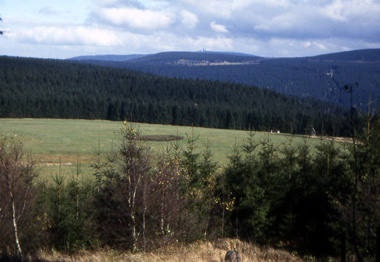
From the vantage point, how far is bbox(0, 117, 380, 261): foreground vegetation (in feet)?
45.8

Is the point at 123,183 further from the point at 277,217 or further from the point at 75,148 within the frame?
the point at 75,148

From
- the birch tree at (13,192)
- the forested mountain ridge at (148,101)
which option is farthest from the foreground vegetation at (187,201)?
the forested mountain ridge at (148,101)

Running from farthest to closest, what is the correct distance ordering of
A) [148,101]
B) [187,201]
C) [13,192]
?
[148,101]
[187,201]
[13,192]

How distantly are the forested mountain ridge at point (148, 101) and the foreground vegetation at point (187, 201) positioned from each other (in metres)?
79.0

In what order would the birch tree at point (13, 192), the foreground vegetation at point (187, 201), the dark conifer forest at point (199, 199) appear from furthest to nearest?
the foreground vegetation at point (187, 201), the dark conifer forest at point (199, 199), the birch tree at point (13, 192)

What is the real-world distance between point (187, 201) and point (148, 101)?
125758mm

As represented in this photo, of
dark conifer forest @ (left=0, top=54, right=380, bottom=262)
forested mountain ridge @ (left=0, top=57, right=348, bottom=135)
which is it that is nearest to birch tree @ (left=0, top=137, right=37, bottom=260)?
dark conifer forest @ (left=0, top=54, right=380, bottom=262)

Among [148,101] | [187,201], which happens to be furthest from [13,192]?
[148,101]

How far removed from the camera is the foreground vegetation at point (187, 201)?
1395 cm

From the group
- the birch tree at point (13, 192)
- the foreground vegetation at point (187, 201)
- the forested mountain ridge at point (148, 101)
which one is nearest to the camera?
the birch tree at point (13, 192)

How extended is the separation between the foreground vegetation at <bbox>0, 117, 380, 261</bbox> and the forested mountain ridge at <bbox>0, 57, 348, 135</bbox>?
78984 millimetres

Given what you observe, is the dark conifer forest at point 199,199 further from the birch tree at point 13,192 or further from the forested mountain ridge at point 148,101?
the forested mountain ridge at point 148,101

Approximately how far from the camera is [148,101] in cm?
14138

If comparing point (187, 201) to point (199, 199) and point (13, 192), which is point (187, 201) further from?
point (13, 192)
